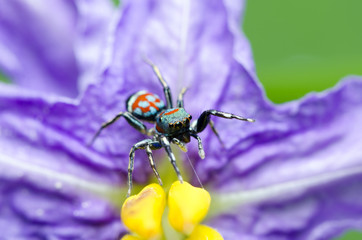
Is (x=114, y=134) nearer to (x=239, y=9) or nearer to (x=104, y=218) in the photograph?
(x=104, y=218)

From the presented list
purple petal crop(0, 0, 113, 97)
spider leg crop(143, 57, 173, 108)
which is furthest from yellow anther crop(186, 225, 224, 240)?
purple petal crop(0, 0, 113, 97)

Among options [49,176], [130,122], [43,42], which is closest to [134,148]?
[130,122]

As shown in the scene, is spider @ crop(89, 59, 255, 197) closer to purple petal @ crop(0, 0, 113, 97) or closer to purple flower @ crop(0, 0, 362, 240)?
purple flower @ crop(0, 0, 362, 240)

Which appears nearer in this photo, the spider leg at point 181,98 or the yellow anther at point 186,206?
the yellow anther at point 186,206

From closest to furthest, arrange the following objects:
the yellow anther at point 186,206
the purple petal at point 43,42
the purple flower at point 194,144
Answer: the yellow anther at point 186,206 → the purple flower at point 194,144 → the purple petal at point 43,42

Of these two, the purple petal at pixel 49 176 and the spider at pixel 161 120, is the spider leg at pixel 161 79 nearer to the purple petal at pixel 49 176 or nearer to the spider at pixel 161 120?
the spider at pixel 161 120

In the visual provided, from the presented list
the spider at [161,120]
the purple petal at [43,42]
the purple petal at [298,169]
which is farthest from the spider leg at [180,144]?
the purple petal at [43,42]
